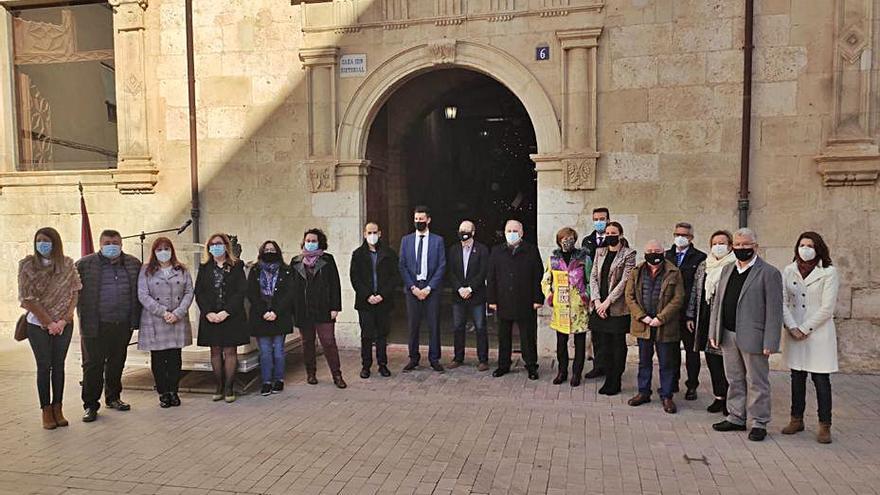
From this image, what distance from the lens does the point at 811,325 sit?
16.3 feet

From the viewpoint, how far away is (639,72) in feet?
25.1

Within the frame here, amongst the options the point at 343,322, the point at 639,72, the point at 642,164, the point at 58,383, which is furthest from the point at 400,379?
the point at 639,72

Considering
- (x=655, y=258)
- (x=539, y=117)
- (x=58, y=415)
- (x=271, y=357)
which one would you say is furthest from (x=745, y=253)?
(x=58, y=415)

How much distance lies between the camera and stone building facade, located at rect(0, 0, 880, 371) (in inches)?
284

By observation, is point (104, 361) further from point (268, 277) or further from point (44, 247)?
point (268, 277)

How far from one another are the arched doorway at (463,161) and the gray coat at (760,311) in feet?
21.4

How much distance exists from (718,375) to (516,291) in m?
2.17

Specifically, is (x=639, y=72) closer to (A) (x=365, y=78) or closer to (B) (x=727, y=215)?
(B) (x=727, y=215)

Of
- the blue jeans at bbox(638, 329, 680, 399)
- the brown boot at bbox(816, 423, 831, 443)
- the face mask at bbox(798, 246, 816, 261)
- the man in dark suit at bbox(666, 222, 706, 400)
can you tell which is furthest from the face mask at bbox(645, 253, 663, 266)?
the brown boot at bbox(816, 423, 831, 443)

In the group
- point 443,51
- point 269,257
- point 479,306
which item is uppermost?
point 443,51

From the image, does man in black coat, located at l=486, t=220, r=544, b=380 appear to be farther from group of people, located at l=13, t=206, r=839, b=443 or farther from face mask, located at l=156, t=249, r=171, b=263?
face mask, located at l=156, t=249, r=171, b=263

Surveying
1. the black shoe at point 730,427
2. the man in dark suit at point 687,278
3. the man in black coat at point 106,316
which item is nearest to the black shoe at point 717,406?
the man in dark suit at point 687,278

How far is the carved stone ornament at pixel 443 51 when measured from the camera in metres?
8.03

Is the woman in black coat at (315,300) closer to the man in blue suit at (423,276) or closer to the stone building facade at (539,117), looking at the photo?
the man in blue suit at (423,276)
